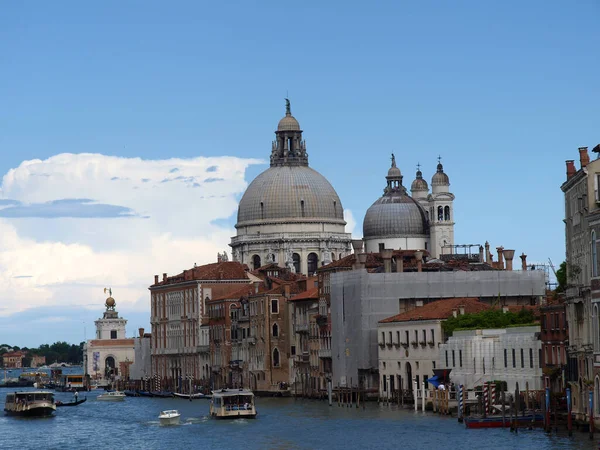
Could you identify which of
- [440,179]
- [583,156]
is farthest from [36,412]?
[440,179]

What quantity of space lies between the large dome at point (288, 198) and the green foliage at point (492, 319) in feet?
260

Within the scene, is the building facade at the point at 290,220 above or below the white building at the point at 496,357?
above

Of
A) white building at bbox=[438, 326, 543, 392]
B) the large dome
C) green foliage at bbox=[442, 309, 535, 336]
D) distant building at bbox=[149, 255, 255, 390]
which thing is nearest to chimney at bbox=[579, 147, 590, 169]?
white building at bbox=[438, 326, 543, 392]

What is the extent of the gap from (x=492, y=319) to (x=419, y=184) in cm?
8212

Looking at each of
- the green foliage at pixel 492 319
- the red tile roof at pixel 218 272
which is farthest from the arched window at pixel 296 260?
the green foliage at pixel 492 319

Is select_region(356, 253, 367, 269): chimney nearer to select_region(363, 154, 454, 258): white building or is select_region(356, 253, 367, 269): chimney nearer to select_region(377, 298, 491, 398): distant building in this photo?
select_region(377, 298, 491, 398): distant building

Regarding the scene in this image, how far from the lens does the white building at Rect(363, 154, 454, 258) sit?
15375 cm

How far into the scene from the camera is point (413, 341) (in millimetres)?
90250

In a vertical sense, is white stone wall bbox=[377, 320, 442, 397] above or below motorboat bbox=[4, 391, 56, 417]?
above

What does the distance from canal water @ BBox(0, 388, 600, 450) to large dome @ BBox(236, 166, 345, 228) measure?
6596cm

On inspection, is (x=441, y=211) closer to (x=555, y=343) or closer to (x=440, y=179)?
(x=440, y=179)

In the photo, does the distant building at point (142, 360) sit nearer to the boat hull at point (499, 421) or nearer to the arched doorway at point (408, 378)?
the arched doorway at point (408, 378)

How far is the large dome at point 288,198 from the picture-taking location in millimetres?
164250

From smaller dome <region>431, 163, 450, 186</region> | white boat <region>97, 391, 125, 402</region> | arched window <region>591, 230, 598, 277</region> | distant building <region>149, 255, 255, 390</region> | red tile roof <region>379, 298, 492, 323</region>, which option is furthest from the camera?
smaller dome <region>431, 163, 450, 186</region>
